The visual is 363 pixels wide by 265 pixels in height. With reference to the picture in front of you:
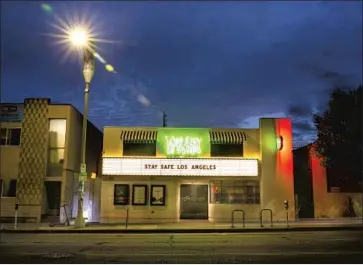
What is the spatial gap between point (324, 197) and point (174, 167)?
10.2 metres

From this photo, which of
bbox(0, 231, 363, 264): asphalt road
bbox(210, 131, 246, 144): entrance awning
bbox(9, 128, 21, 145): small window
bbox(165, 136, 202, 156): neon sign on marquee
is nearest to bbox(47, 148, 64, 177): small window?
bbox(9, 128, 21, 145): small window

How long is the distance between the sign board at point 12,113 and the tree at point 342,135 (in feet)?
59.2

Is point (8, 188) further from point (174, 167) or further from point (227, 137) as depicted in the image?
point (227, 137)

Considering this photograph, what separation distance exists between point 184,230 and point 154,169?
552 centimetres

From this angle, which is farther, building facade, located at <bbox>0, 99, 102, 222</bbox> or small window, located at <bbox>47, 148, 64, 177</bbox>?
small window, located at <bbox>47, 148, 64, 177</bbox>

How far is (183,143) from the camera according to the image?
25.2 meters

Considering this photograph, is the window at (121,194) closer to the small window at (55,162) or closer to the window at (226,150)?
the small window at (55,162)

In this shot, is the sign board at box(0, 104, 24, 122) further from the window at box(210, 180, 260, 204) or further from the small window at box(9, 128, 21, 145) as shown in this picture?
the window at box(210, 180, 260, 204)

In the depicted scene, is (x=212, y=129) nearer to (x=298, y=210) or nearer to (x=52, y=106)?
(x=298, y=210)

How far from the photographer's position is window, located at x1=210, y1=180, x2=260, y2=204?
82.5 feet

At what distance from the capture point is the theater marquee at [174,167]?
80.7 feet

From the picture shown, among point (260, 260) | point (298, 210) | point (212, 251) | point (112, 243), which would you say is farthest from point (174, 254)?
point (298, 210)

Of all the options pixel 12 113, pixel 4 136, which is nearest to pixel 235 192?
pixel 12 113

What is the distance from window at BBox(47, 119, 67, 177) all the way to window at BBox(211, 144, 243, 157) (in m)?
9.08
